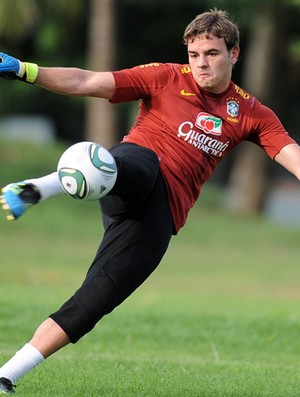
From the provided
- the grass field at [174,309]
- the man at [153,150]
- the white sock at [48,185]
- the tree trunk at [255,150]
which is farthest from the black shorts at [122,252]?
the tree trunk at [255,150]

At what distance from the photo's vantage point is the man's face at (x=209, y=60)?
6.95m

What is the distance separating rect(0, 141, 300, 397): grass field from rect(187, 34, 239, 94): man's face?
7.14ft

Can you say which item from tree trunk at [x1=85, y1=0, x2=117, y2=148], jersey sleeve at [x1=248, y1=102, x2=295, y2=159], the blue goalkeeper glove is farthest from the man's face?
tree trunk at [x1=85, y1=0, x2=117, y2=148]

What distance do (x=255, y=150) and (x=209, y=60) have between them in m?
24.4

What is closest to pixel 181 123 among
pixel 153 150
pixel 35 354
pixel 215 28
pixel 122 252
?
pixel 153 150

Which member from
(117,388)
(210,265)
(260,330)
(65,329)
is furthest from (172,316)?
(210,265)

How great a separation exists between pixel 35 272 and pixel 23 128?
14641mm

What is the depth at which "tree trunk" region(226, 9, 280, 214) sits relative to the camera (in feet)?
97.6

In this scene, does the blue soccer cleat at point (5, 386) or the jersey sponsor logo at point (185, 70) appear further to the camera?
the jersey sponsor logo at point (185, 70)

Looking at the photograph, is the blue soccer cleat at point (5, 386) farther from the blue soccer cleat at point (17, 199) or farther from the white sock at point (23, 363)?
the blue soccer cleat at point (17, 199)

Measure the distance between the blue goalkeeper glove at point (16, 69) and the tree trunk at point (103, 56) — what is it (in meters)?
22.3

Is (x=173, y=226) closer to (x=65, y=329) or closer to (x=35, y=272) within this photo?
(x=65, y=329)

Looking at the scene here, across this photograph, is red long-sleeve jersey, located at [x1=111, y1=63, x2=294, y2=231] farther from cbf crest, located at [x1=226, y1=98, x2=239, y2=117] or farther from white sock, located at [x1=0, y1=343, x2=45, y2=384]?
white sock, located at [x1=0, y1=343, x2=45, y2=384]

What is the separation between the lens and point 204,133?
22.9 ft
